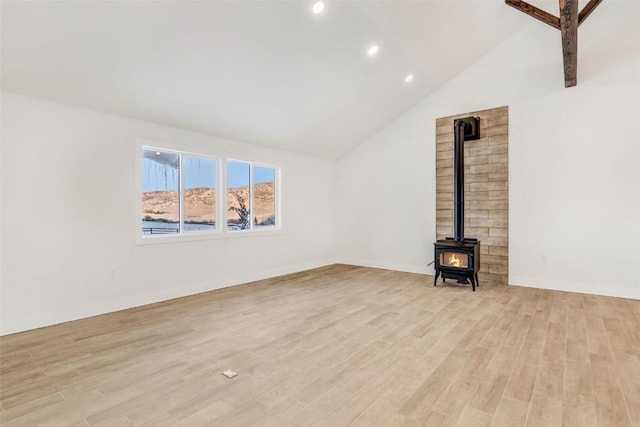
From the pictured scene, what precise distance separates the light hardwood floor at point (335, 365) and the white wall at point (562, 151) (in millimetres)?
844

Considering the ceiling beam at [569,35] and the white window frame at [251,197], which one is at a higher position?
the ceiling beam at [569,35]

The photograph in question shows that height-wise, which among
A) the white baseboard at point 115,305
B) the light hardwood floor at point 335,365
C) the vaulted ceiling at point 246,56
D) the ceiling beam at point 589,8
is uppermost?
the ceiling beam at point 589,8

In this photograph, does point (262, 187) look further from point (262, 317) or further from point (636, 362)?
point (636, 362)

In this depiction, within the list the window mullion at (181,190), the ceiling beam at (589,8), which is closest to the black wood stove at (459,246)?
the ceiling beam at (589,8)

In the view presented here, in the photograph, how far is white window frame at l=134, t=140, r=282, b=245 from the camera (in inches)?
174

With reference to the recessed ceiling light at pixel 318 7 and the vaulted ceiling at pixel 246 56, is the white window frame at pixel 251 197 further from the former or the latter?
the recessed ceiling light at pixel 318 7

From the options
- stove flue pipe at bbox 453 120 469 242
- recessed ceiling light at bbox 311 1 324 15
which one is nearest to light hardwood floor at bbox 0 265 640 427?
stove flue pipe at bbox 453 120 469 242

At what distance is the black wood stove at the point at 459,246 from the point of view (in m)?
5.08

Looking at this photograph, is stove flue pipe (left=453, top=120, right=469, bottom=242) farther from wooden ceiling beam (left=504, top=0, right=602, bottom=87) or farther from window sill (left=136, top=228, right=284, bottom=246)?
window sill (left=136, top=228, right=284, bottom=246)

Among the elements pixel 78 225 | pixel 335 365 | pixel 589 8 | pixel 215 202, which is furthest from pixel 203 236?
pixel 589 8

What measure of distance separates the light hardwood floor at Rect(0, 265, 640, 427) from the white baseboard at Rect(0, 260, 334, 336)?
0.47ft

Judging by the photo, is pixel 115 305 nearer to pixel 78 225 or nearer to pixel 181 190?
pixel 78 225

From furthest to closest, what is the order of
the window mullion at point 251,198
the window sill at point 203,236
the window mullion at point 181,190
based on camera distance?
the window mullion at point 251,198 → the window mullion at point 181,190 → the window sill at point 203,236

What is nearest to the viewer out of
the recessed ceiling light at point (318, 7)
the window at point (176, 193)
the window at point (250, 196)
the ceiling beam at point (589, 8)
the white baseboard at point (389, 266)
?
the recessed ceiling light at point (318, 7)
